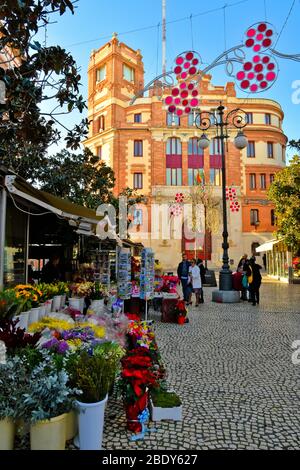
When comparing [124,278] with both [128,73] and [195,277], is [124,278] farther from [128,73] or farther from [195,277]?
[128,73]

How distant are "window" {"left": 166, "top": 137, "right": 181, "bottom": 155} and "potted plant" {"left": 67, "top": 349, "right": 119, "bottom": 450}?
33.4 meters

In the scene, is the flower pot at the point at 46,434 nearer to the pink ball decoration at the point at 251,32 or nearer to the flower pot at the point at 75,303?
the flower pot at the point at 75,303

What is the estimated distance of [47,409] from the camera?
237cm

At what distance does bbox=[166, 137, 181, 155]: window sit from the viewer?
1359 inches

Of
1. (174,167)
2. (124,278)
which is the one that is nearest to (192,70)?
(124,278)

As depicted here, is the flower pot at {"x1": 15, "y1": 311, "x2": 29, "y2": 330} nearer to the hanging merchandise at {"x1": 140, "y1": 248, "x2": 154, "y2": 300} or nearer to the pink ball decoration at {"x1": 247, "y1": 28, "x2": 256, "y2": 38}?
the hanging merchandise at {"x1": 140, "y1": 248, "x2": 154, "y2": 300}

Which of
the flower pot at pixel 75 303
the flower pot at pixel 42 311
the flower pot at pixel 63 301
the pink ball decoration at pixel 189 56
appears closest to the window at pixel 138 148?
the pink ball decoration at pixel 189 56

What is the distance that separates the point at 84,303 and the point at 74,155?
412 inches

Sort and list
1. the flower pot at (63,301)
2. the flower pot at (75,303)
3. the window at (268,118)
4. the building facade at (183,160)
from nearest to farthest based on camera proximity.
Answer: the flower pot at (63,301)
the flower pot at (75,303)
the building facade at (183,160)
the window at (268,118)

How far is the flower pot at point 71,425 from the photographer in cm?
260

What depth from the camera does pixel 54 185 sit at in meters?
13.0

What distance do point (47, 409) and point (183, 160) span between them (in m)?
33.5

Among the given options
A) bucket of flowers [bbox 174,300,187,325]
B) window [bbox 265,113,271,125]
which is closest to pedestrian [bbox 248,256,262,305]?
bucket of flowers [bbox 174,300,187,325]
